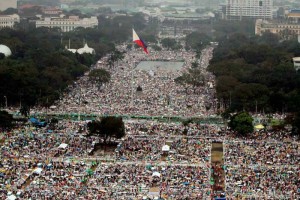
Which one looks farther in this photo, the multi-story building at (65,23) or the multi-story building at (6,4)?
the multi-story building at (6,4)

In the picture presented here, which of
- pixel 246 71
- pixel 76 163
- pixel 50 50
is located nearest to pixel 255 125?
pixel 76 163

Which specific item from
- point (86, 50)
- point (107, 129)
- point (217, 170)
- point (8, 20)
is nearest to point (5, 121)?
point (107, 129)

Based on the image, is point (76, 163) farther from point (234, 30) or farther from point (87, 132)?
point (234, 30)

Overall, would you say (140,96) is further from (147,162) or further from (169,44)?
(169,44)

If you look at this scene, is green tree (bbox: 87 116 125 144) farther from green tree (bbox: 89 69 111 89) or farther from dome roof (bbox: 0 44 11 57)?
dome roof (bbox: 0 44 11 57)

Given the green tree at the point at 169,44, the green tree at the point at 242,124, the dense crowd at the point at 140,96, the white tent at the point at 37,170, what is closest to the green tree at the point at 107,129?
the white tent at the point at 37,170

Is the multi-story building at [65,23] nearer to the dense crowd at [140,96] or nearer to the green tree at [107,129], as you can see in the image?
the dense crowd at [140,96]

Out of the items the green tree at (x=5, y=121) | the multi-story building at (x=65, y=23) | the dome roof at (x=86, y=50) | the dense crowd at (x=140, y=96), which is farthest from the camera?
the multi-story building at (x=65, y=23)

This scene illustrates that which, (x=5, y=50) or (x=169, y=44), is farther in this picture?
(x=169, y=44)
